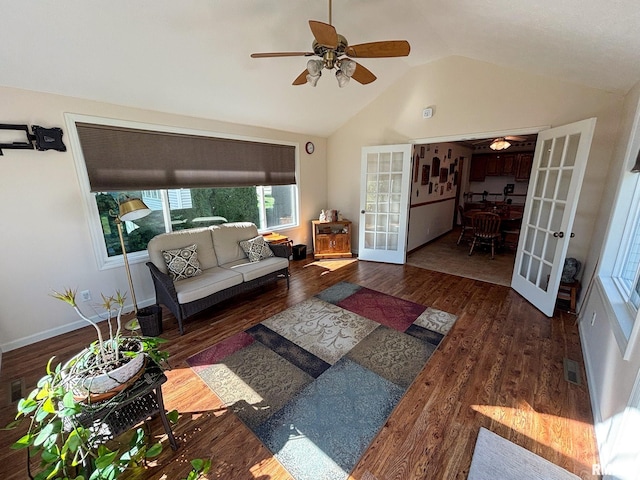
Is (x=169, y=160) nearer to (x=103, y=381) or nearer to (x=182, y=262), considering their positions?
(x=182, y=262)

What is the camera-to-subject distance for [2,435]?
1668 mm

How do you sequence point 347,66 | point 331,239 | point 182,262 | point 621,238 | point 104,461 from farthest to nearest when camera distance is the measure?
point 331,239 → point 182,262 → point 621,238 → point 347,66 → point 104,461

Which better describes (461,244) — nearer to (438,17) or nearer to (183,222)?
(438,17)

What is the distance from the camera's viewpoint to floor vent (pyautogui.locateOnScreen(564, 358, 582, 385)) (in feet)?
6.76

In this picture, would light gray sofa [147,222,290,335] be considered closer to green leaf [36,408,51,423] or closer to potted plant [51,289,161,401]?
potted plant [51,289,161,401]

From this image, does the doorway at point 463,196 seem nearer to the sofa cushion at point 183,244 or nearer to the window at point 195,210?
the window at point 195,210

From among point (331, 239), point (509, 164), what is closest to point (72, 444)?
point (331, 239)

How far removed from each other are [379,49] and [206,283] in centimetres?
261

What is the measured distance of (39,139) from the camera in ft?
7.82

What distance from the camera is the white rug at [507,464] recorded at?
1.42 metres

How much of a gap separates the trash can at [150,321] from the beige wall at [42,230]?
2.34ft

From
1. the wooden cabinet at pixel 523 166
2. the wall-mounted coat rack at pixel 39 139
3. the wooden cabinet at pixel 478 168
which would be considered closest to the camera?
the wall-mounted coat rack at pixel 39 139

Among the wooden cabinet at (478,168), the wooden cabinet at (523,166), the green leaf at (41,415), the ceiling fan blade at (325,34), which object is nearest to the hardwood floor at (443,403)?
the green leaf at (41,415)

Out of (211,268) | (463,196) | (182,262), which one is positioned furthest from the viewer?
(463,196)
